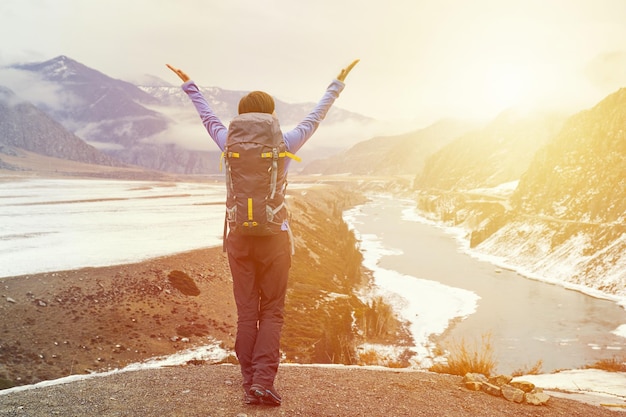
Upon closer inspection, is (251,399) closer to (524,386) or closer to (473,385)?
(473,385)

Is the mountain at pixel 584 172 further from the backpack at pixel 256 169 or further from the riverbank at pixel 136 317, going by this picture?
the backpack at pixel 256 169

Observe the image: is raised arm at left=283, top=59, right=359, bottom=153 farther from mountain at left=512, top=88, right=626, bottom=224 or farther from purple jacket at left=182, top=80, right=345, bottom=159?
mountain at left=512, top=88, right=626, bottom=224


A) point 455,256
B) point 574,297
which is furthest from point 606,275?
point 455,256

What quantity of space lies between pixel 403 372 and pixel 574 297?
39.8 meters

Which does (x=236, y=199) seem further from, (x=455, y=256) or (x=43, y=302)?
(x=455, y=256)

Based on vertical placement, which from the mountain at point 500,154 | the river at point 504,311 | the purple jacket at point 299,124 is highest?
the mountain at point 500,154

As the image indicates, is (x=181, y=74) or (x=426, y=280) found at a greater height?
(x=181, y=74)

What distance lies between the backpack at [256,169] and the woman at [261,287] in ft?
0.62

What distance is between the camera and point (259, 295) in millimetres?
6348

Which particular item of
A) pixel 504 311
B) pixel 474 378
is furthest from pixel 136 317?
pixel 504 311

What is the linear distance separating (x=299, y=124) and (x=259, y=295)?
2.22 meters

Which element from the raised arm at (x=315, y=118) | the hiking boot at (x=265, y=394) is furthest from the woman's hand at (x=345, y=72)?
the hiking boot at (x=265, y=394)

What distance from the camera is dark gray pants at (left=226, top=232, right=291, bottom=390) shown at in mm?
5988

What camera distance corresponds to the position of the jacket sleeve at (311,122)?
6.11 metres
